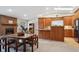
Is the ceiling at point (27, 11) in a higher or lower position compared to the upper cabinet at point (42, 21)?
higher

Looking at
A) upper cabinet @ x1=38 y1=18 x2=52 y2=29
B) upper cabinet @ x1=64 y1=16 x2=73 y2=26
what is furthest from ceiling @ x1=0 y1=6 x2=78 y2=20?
upper cabinet @ x1=64 y1=16 x2=73 y2=26

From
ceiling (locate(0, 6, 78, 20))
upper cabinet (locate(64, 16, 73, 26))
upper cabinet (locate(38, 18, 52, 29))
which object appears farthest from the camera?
upper cabinet (locate(64, 16, 73, 26))

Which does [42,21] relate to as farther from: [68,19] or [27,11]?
[68,19]

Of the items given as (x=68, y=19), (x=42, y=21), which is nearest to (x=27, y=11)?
(x=42, y=21)

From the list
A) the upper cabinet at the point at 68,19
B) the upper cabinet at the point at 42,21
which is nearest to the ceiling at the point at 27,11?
the upper cabinet at the point at 42,21

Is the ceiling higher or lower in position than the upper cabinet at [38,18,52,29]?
higher

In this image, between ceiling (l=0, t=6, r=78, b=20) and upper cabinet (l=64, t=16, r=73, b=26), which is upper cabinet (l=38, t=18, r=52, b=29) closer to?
ceiling (l=0, t=6, r=78, b=20)

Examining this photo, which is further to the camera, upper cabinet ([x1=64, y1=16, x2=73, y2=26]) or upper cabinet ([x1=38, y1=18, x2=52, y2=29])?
upper cabinet ([x1=64, y1=16, x2=73, y2=26])

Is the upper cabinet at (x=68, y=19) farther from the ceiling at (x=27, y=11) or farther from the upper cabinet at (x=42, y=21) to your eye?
the ceiling at (x=27, y=11)

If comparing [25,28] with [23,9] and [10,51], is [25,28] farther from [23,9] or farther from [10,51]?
[10,51]

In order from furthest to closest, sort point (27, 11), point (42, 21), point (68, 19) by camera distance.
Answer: point (68, 19)
point (42, 21)
point (27, 11)
